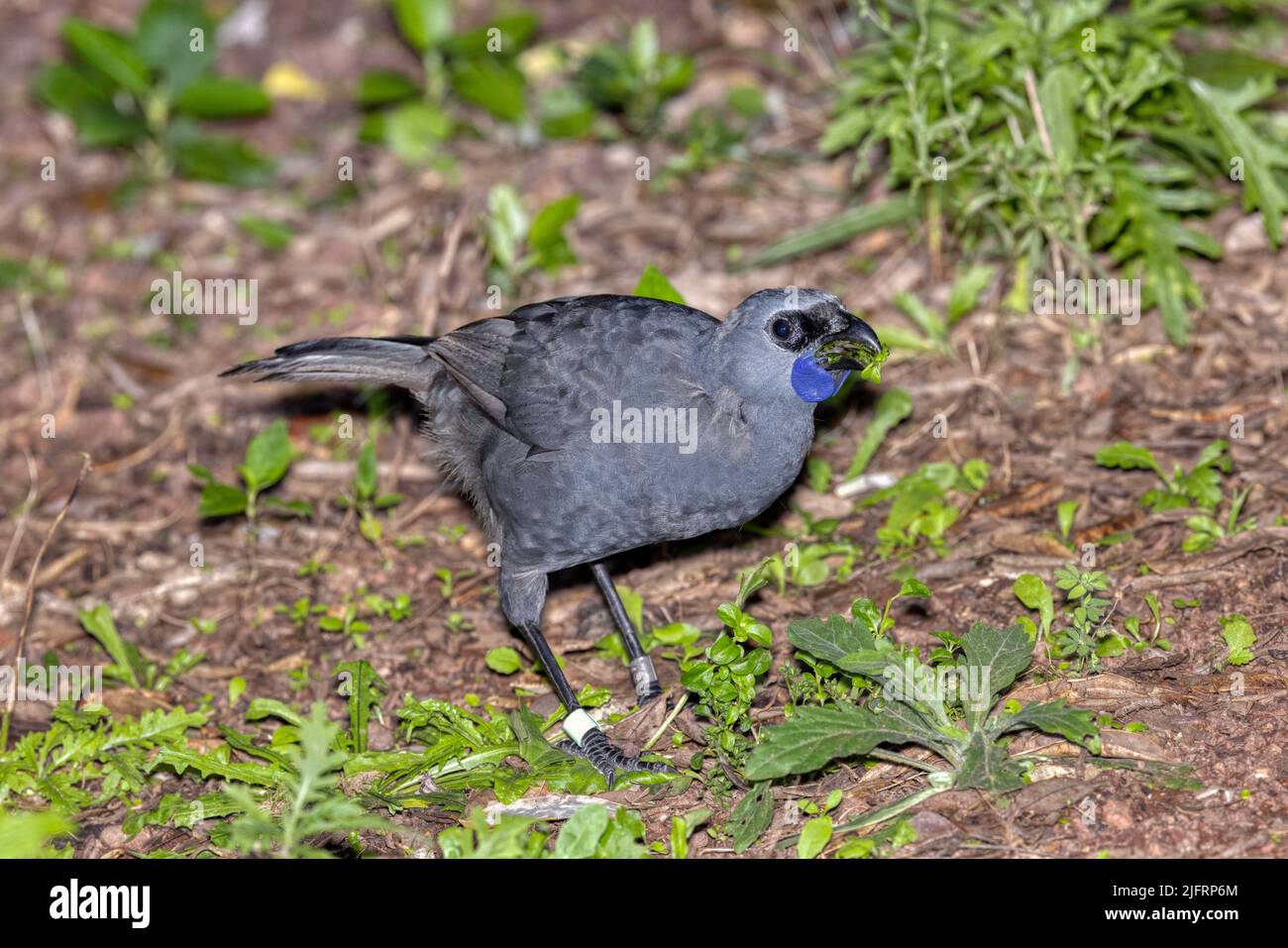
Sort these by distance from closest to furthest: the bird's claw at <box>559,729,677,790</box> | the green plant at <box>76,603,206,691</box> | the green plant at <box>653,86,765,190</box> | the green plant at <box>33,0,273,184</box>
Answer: the bird's claw at <box>559,729,677,790</box> < the green plant at <box>76,603,206,691</box> < the green plant at <box>653,86,765,190</box> < the green plant at <box>33,0,273,184</box>

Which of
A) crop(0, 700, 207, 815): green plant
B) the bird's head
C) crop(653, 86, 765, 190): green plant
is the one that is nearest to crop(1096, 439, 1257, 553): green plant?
the bird's head

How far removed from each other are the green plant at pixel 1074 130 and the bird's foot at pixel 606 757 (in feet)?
9.37

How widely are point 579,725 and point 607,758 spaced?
0.22 meters

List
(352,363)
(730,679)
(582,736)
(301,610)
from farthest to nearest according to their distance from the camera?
(352,363) < (301,610) < (582,736) < (730,679)

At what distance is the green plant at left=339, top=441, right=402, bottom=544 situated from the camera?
5.77 m

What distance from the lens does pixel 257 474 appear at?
574 cm

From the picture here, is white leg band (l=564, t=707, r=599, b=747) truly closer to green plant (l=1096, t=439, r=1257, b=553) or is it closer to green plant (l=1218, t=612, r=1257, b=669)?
green plant (l=1218, t=612, r=1257, b=669)

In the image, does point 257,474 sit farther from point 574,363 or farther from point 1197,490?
point 1197,490

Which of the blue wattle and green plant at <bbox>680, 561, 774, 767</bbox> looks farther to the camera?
the blue wattle

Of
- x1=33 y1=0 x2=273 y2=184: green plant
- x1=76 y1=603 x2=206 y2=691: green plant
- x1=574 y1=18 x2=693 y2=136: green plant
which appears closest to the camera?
x1=76 y1=603 x2=206 y2=691: green plant

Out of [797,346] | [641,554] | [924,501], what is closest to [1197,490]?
[924,501]

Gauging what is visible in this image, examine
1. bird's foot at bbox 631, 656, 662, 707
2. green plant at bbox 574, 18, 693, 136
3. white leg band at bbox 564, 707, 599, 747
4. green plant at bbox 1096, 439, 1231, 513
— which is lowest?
white leg band at bbox 564, 707, 599, 747

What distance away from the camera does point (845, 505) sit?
563cm

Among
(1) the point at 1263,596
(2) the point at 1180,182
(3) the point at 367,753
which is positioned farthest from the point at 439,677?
(2) the point at 1180,182
